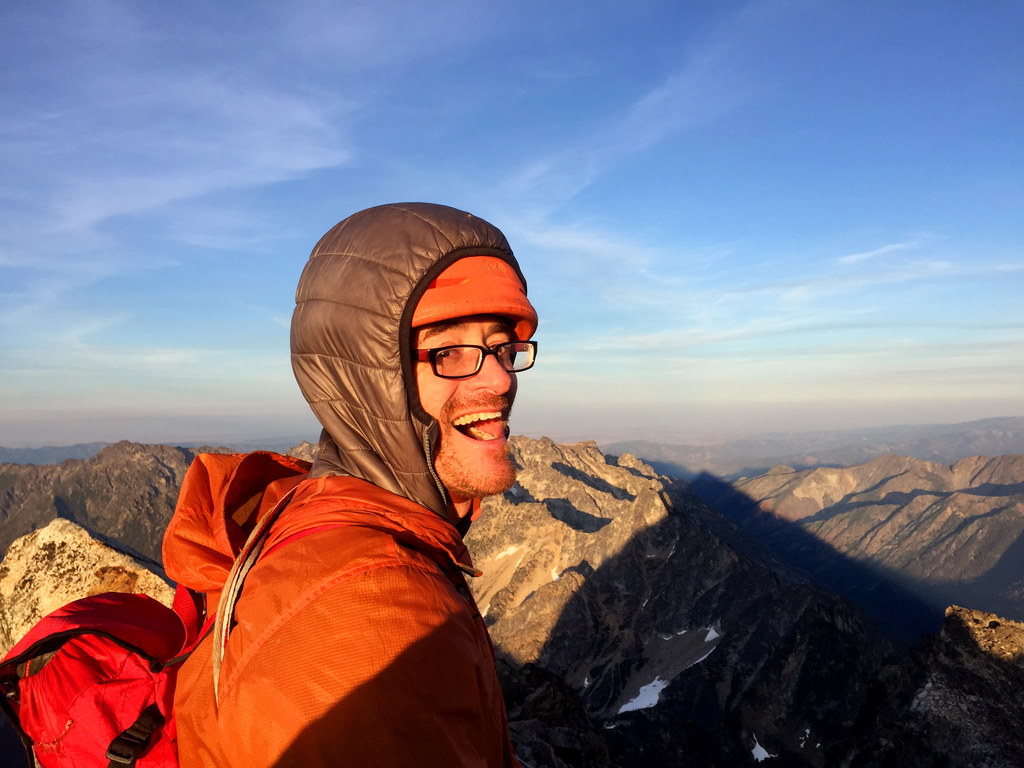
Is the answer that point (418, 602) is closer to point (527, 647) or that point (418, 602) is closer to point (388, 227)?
point (388, 227)

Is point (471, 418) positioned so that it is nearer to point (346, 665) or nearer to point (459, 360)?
point (459, 360)

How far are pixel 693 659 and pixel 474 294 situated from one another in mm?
150491

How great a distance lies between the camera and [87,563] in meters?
11.6

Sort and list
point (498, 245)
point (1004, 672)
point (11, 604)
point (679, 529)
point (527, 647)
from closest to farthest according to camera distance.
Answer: point (498, 245) < point (11, 604) < point (1004, 672) < point (527, 647) < point (679, 529)

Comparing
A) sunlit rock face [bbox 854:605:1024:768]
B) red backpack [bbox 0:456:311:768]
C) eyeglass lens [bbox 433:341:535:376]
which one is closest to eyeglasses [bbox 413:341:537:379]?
eyeglass lens [bbox 433:341:535:376]

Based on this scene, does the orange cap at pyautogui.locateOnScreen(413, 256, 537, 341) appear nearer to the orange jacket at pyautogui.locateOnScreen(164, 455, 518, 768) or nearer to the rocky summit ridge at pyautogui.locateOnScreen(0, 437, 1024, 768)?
the orange jacket at pyautogui.locateOnScreen(164, 455, 518, 768)

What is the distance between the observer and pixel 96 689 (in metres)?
3.60

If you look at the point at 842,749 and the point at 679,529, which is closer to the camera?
the point at 842,749

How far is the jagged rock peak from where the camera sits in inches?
437

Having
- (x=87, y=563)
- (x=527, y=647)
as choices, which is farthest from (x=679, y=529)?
(x=87, y=563)

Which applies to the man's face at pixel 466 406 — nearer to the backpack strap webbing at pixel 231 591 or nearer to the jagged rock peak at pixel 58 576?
the backpack strap webbing at pixel 231 591

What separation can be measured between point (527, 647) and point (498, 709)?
141902 millimetres

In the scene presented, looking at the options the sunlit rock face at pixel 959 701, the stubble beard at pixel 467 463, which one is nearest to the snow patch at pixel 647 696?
the sunlit rock face at pixel 959 701

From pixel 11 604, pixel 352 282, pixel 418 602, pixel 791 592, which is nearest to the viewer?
pixel 418 602
